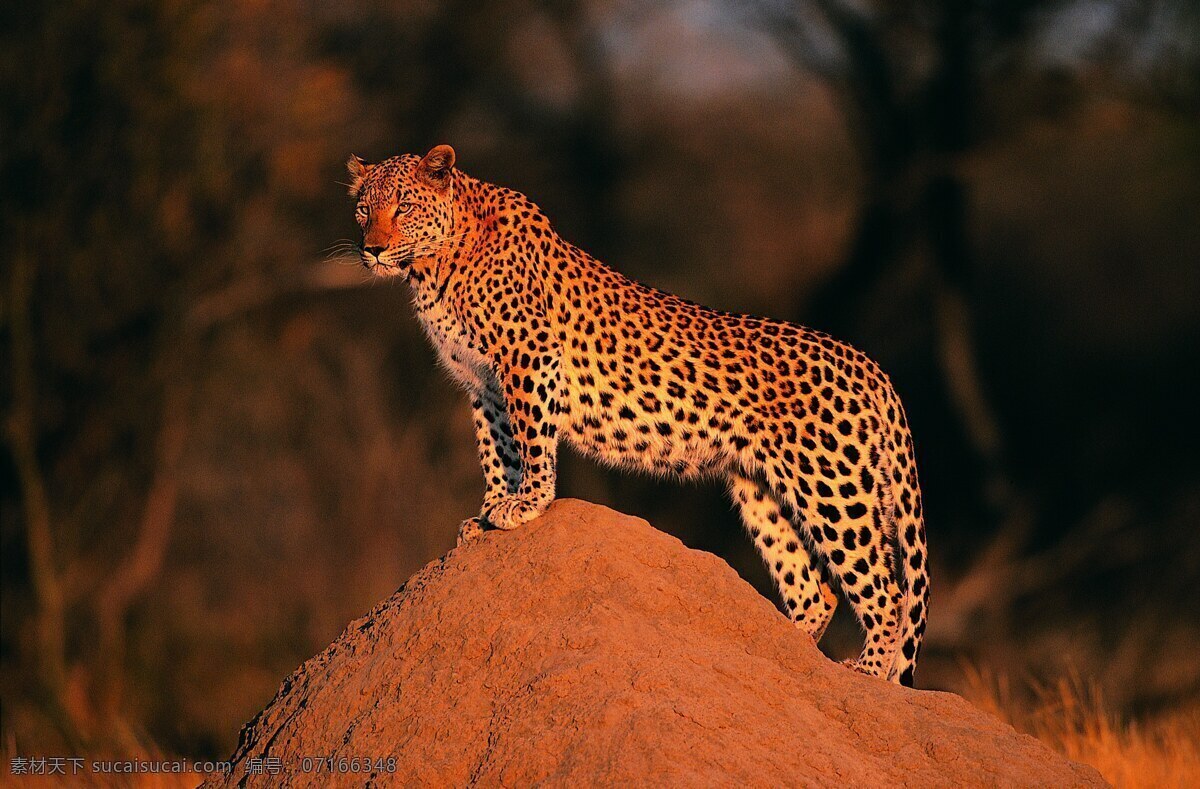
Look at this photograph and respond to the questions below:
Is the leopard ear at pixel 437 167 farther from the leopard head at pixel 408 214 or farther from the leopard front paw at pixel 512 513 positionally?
the leopard front paw at pixel 512 513

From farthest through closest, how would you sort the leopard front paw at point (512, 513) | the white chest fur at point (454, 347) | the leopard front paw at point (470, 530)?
the white chest fur at point (454, 347), the leopard front paw at point (470, 530), the leopard front paw at point (512, 513)

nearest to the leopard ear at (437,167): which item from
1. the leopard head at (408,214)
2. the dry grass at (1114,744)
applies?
the leopard head at (408,214)

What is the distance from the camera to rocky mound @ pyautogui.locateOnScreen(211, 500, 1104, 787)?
24.0 ft

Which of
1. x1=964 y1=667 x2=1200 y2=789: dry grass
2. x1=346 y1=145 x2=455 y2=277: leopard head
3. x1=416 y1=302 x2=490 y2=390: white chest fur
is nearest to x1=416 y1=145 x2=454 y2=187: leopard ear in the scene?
x1=346 y1=145 x2=455 y2=277: leopard head

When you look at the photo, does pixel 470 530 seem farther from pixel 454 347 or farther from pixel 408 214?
pixel 408 214

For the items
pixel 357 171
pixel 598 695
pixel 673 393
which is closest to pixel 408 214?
pixel 357 171

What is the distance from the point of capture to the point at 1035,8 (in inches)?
973

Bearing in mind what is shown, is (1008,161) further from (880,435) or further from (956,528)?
(880,435)

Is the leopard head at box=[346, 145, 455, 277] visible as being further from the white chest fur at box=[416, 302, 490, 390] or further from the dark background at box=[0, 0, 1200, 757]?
the dark background at box=[0, 0, 1200, 757]

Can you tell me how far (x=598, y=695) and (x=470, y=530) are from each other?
1.79 m

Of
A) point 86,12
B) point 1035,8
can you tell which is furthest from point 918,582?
point 1035,8

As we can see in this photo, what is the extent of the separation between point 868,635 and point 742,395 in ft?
4.29

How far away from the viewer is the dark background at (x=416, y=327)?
20.5 metres

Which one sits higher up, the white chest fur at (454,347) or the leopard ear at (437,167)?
the leopard ear at (437,167)
